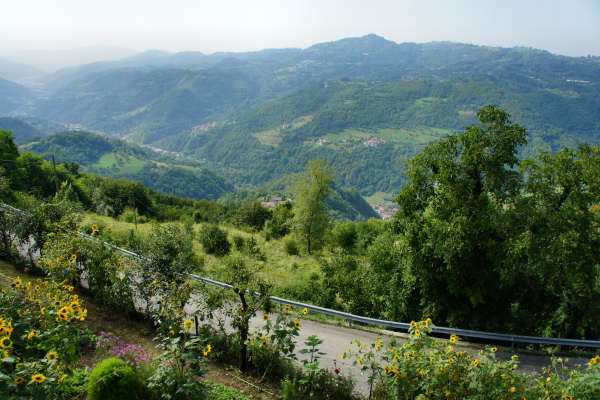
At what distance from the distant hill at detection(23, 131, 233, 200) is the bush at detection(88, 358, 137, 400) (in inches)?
6303

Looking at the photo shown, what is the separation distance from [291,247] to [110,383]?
830 inches

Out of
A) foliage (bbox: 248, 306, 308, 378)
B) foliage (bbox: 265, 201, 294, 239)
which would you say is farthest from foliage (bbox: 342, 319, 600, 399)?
foliage (bbox: 265, 201, 294, 239)

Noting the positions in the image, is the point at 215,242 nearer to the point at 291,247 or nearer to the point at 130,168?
the point at 291,247

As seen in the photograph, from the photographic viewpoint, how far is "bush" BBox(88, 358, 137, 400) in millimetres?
3992

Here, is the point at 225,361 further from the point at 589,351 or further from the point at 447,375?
the point at 589,351

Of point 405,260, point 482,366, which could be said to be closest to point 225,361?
point 482,366

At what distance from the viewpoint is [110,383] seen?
4.01 meters

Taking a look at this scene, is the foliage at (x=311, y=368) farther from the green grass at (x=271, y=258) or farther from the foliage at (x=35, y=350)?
the green grass at (x=271, y=258)

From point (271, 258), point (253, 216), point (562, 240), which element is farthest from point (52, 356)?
point (253, 216)

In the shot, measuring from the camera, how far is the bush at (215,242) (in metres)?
19.0

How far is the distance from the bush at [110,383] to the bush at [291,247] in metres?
20.5

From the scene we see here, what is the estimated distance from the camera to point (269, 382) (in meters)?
5.53

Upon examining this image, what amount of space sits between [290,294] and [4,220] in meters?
8.75

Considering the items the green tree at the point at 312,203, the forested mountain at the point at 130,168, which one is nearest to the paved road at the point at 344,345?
the green tree at the point at 312,203
